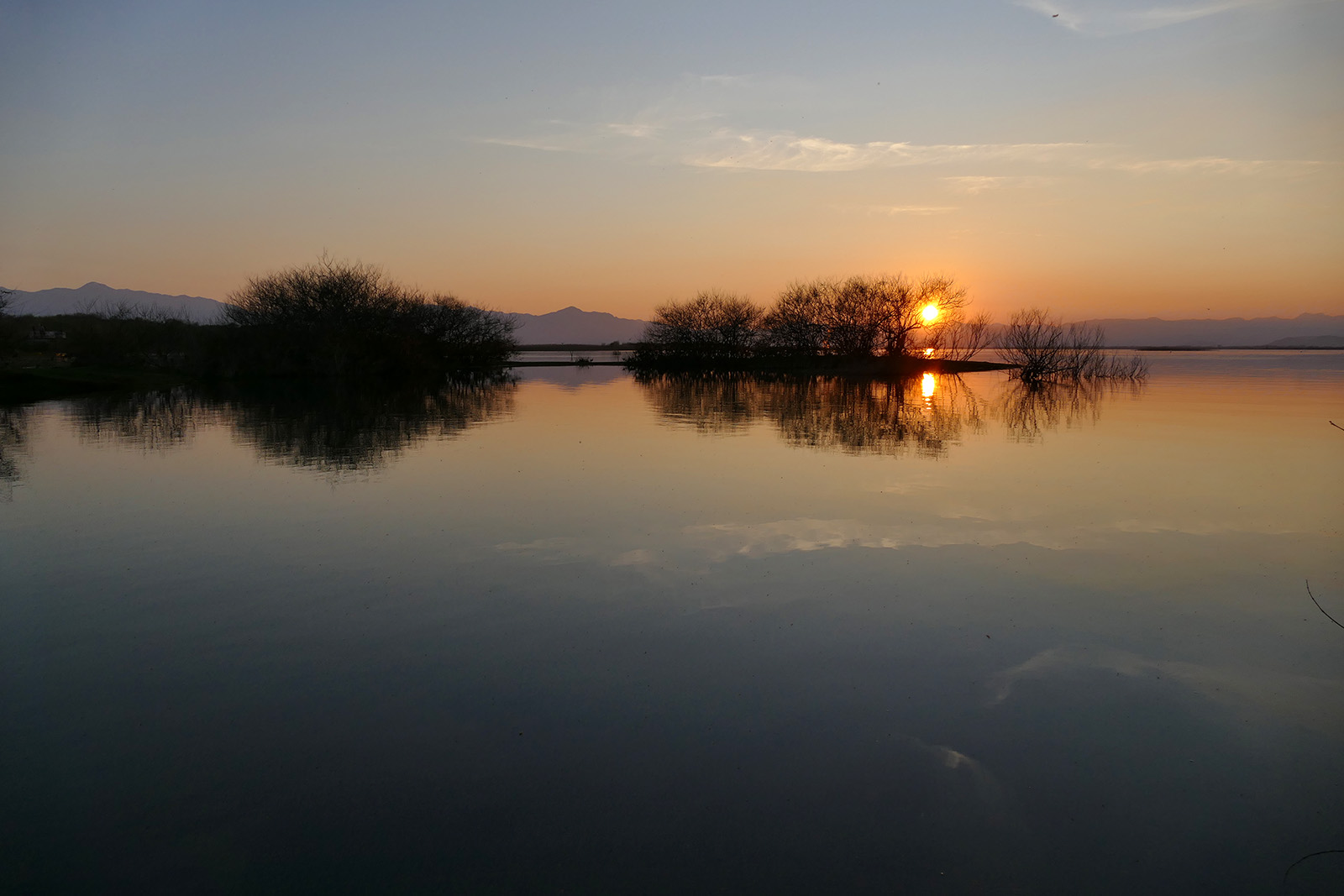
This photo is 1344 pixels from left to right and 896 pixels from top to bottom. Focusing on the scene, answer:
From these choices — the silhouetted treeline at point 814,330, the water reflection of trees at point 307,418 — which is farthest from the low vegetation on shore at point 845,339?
the water reflection of trees at point 307,418

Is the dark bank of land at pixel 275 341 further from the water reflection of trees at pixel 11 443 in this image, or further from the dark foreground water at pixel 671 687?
the dark foreground water at pixel 671 687

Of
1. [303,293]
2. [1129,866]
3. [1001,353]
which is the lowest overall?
[1129,866]

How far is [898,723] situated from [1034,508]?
23.6 ft

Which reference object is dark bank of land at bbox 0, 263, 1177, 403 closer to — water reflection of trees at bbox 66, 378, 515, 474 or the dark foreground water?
water reflection of trees at bbox 66, 378, 515, 474

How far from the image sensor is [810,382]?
5147 centimetres

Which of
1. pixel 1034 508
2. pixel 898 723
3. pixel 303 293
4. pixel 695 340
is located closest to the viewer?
pixel 898 723

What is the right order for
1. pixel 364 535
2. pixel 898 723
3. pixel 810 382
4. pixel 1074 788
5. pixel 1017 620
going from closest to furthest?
1. pixel 1074 788
2. pixel 898 723
3. pixel 1017 620
4. pixel 364 535
5. pixel 810 382

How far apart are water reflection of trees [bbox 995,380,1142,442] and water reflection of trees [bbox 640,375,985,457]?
116cm

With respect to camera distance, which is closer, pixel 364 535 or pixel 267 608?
pixel 267 608

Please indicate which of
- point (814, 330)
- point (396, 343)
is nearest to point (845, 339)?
A: point (814, 330)

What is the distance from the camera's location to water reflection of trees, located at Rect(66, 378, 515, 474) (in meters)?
16.9

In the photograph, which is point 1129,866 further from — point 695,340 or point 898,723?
point 695,340

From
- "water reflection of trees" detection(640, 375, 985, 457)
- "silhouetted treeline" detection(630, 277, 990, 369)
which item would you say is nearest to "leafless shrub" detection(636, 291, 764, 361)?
"silhouetted treeline" detection(630, 277, 990, 369)

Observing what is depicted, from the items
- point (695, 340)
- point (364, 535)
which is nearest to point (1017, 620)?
point (364, 535)
